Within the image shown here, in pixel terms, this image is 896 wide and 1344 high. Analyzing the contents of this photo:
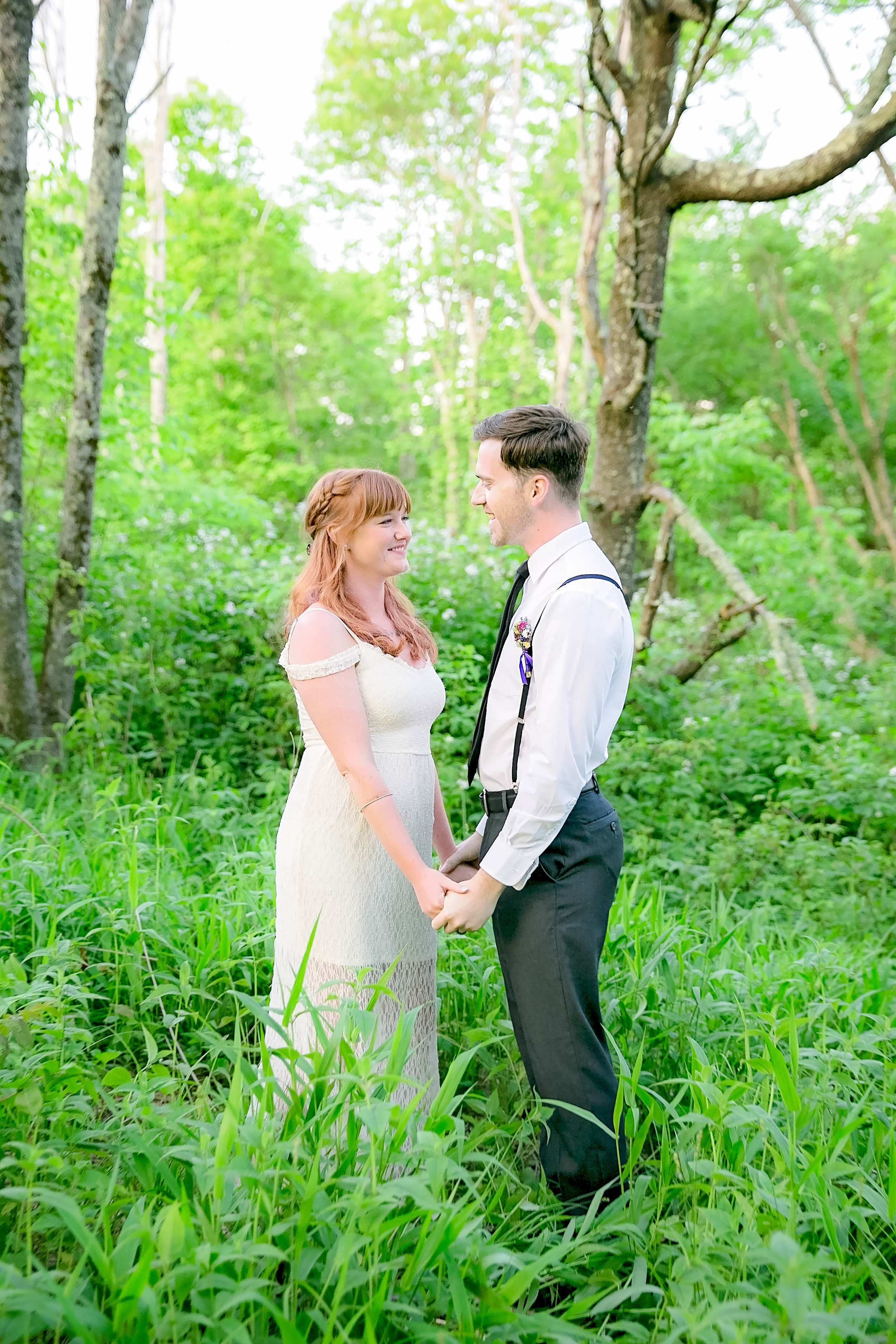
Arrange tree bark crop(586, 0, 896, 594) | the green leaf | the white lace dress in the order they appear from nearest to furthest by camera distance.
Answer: the green leaf → the white lace dress → tree bark crop(586, 0, 896, 594)

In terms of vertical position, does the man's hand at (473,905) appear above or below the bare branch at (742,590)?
below

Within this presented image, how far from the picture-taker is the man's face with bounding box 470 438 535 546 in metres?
2.31

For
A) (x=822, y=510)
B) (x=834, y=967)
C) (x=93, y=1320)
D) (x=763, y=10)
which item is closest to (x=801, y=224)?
(x=822, y=510)

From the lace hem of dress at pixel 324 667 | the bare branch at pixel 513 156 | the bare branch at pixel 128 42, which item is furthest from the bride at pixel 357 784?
the bare branch at pixel 513 156

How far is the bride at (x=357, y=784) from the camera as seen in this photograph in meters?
2.35

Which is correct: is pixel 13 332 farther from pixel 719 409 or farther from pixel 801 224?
pixel 719 409

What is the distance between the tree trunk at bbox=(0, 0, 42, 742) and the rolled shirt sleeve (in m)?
3.98

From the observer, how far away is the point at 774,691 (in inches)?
271

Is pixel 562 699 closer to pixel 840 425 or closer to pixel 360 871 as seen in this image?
pixel 360 871

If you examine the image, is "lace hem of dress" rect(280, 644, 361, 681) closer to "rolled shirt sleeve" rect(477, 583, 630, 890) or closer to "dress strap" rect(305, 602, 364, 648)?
"dress strap" rect(305, 602, 364, 648)

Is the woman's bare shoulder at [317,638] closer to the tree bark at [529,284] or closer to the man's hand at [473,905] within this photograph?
the man's hand at [473,905]

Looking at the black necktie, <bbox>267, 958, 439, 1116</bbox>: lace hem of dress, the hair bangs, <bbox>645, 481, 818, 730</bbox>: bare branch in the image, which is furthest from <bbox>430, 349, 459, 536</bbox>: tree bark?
<bbox>267, 958, 439, 1116</bbox>: lace hem of dress

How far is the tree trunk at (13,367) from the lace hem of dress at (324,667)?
3.43 m

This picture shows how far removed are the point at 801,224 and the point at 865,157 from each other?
14.7m
